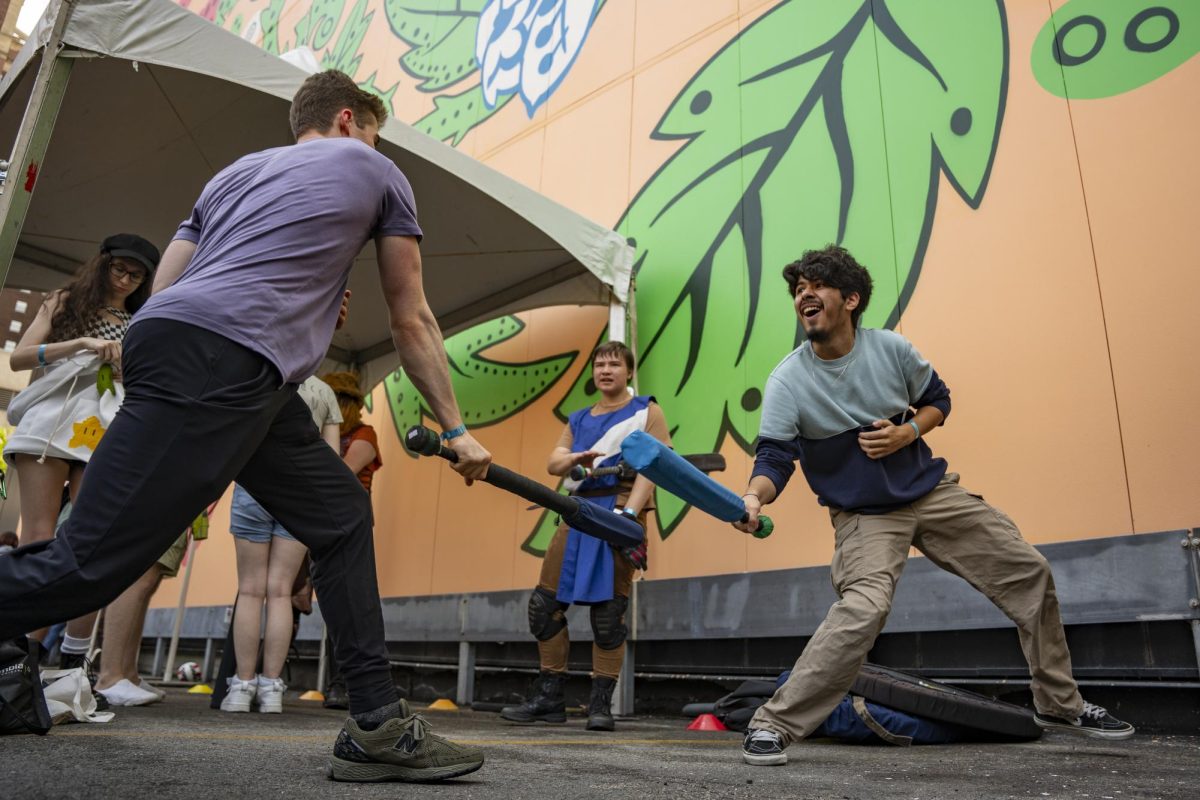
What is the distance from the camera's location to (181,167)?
5211mm

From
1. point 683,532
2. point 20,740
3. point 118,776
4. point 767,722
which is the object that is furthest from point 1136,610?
point 20,740

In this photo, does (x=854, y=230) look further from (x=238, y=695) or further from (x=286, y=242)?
(x=238, y=695)

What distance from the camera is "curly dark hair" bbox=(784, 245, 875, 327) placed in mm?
3115

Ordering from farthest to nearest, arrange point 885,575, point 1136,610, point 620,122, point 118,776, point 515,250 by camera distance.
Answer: point 620,122 → point 515,250 → point 1136,610 → point 885,575 → point 118,776

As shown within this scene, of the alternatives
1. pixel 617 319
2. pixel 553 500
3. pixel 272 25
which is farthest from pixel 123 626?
pixel 272 25

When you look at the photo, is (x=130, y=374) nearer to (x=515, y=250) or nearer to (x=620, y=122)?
(x=515, y=250)

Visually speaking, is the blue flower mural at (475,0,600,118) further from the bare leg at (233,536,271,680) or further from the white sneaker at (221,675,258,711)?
the white sneaker at (221,675,258,711)

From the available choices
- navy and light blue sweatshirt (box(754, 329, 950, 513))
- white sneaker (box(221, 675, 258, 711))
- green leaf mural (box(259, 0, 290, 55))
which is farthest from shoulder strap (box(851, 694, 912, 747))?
green leaf mural (box(259, 0, 290, 55))

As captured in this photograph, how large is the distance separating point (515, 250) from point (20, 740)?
398 centimetres

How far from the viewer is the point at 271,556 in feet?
13.7

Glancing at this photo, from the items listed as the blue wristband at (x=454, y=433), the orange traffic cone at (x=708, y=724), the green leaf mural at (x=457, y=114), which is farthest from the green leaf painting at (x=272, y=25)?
the blue wristband at (x=454, y=433)

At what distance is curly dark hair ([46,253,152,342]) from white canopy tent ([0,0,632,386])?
0.84ft

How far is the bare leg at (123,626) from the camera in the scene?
3.88 meters

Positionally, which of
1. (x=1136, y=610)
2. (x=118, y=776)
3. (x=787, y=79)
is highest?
(x=787, y=79)
